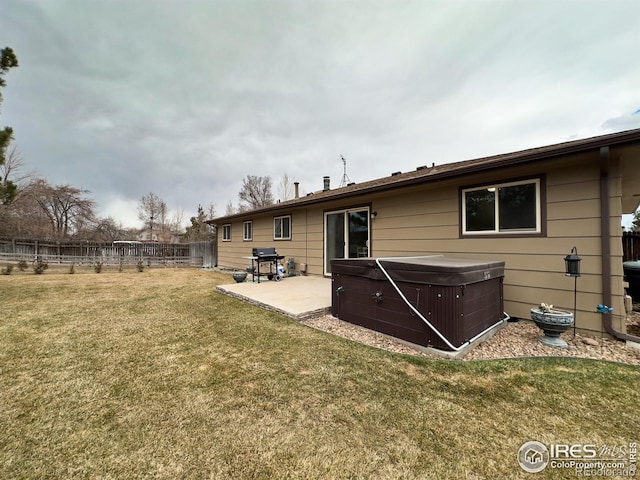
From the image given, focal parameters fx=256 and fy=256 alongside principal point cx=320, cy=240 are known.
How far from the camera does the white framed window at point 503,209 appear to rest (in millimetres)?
3924

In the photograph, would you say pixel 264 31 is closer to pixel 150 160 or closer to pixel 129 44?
pixel 129 44

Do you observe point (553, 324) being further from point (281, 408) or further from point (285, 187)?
point (285, 187)

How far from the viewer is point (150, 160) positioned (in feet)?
45.8

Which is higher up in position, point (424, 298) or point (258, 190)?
point (258, 190)

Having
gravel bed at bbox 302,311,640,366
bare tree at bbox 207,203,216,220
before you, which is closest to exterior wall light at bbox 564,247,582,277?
gravel bed at bbox 302,311,640,366

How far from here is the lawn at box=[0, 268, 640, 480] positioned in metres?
1.46

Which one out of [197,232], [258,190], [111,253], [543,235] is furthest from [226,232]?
[197,232]

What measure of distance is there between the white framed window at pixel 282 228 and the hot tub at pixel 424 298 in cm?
518

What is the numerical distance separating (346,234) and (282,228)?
3.14 metres

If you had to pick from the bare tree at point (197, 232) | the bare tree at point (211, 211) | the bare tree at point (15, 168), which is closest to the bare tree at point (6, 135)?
the bare tree at point (15, 168)

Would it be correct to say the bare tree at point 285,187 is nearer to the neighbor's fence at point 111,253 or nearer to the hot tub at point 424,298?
the neighbor's fence at point 111,253

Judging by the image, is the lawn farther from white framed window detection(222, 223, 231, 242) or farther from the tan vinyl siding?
white framed window detection(222, 223, 231, 242)

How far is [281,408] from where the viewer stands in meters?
1.97

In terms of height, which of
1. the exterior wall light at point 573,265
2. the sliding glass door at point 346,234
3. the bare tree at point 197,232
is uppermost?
the bare tree at point 197,232
